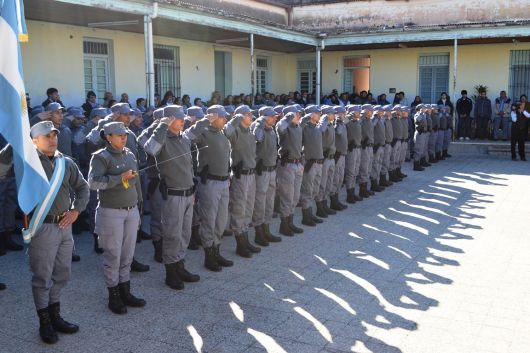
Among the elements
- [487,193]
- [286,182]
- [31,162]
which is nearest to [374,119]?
[487,193]

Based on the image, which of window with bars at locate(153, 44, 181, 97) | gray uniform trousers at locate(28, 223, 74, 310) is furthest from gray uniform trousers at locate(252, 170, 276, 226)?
window with bars at locate(153, 44, 181, 97)

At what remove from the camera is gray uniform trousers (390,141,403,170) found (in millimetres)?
12719

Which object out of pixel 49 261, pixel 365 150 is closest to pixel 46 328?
pixel 49 261

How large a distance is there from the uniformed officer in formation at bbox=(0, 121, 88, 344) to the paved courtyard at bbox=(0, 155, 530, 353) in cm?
20

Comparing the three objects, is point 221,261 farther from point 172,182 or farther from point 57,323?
point 57,323

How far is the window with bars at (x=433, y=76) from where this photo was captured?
21.0 meters

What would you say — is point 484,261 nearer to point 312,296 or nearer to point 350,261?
point 350,261

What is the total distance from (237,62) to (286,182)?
12.0m

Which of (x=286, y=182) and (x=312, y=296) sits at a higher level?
(x=286, y=182)

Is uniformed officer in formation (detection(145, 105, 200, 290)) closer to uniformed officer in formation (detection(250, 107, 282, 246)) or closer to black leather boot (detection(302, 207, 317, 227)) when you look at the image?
uniformed officer in formation (detection(250, 107, 282, 246))

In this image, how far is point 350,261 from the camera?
23.0 ft

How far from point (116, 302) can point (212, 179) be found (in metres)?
1.96

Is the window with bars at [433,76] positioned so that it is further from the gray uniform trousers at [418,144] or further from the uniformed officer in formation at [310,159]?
the uniformed officer in formation at [310,159]

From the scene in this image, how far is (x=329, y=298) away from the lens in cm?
572
